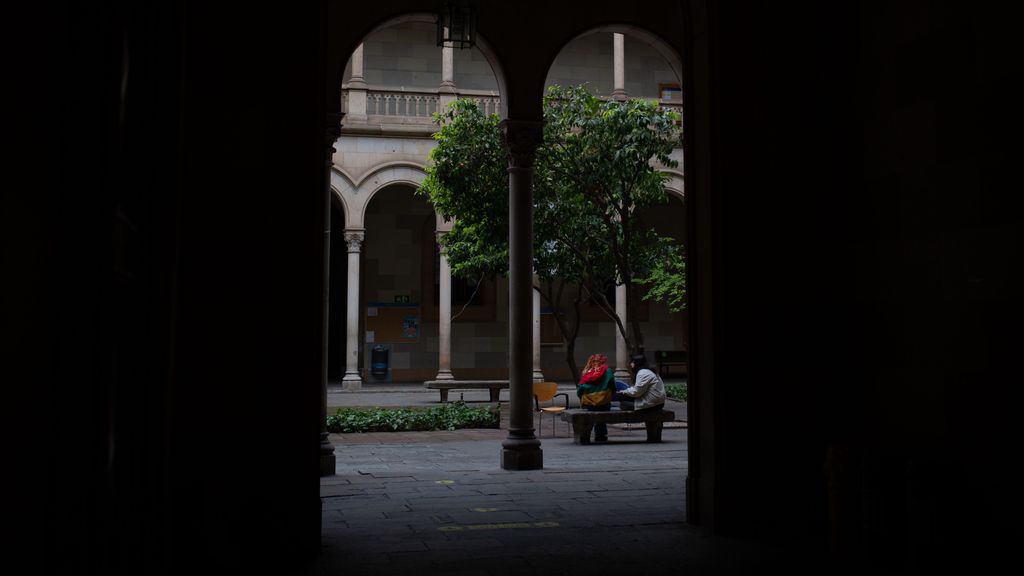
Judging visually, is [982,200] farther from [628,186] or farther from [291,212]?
[628,186]

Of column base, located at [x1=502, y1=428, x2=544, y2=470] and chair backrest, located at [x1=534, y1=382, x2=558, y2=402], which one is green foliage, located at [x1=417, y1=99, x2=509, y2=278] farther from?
column base, located at [x1=502, y1=428, x2=544, y2=470]

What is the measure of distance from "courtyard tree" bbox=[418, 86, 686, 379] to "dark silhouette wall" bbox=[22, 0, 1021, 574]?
20.1 feet

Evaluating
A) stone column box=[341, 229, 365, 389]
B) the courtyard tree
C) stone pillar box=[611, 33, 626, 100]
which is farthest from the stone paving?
stone pillar box=[611, 33, 626, 100]

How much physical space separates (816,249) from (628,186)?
699 centimetres

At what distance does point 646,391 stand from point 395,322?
47.0 ft

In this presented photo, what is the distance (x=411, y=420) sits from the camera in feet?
41.1

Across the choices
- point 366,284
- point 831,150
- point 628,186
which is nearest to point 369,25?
point 831,150

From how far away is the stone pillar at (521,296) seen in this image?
808 cm

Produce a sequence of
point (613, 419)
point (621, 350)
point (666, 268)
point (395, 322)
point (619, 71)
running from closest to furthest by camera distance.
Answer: point (613, 419) < point (666, 268) < point (619, 71) < point (621, 350) < point (395, 322)

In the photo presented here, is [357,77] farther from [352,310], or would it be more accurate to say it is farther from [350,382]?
[350,382]

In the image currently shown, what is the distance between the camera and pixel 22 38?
1823 millimetres

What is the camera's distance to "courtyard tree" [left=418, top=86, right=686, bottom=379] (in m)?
12.1

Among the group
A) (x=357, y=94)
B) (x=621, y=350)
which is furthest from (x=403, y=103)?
(x=621, y=350)

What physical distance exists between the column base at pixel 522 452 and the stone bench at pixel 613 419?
2183mm
